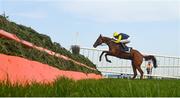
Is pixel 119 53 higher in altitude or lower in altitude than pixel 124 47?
lower

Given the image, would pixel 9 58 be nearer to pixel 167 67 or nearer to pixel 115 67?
pixel 115 67

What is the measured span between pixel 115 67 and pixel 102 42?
2.44m

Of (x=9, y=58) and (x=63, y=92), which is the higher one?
(x=9, y=58)

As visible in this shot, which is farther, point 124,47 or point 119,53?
point 124,47

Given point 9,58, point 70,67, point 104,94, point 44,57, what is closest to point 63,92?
point 104,94

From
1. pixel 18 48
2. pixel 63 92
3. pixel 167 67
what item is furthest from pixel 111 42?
pixel 63 92

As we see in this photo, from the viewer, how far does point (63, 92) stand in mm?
4914

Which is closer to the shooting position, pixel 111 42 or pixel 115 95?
pixel 115 95

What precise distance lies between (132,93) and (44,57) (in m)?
5.48

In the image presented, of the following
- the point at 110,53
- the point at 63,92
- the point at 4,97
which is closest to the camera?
the point at 4,97

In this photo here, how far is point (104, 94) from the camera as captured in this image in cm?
427

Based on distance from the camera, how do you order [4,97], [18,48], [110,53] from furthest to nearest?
1. [110,53]
2. [18,48]
3. [4,97]

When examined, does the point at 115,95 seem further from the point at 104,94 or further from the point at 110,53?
the point at 110,53

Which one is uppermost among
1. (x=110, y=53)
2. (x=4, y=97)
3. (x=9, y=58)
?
(x=110, y=53)
